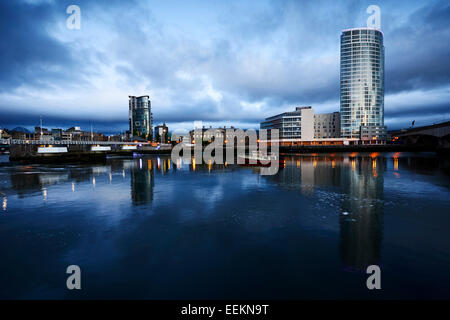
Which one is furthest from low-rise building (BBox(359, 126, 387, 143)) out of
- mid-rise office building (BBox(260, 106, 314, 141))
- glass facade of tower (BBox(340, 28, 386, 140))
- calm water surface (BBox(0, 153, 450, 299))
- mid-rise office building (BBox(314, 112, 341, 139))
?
calm water surface (BBox(0, 153, 450, 299))

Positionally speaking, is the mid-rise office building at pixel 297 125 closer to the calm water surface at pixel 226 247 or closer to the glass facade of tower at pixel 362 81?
the glass facade of tower at pixel 362 81

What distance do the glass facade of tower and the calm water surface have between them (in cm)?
18182

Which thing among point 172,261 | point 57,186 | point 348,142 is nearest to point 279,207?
point 172,261

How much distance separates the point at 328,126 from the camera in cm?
18888

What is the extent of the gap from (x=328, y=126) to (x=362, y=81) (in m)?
39.8

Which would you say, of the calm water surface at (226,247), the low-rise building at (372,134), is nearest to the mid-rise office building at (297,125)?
the low-rise building at (372,134)

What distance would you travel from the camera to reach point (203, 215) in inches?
527

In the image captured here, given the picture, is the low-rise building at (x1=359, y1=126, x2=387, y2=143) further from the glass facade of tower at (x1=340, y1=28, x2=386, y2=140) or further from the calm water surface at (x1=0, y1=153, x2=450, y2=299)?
the calm water surface at (x1=0, y1=153, x2=450, y2=299)

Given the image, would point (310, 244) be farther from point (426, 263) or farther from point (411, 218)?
point (411, 218)

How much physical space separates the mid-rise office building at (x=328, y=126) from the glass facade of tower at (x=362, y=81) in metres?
9.30

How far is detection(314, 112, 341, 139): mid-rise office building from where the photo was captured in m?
187

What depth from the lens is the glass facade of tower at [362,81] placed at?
17450 cm

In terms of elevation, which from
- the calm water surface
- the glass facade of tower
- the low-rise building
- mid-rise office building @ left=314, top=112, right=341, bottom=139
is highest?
the glass facade of tower

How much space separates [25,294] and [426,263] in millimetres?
12415
